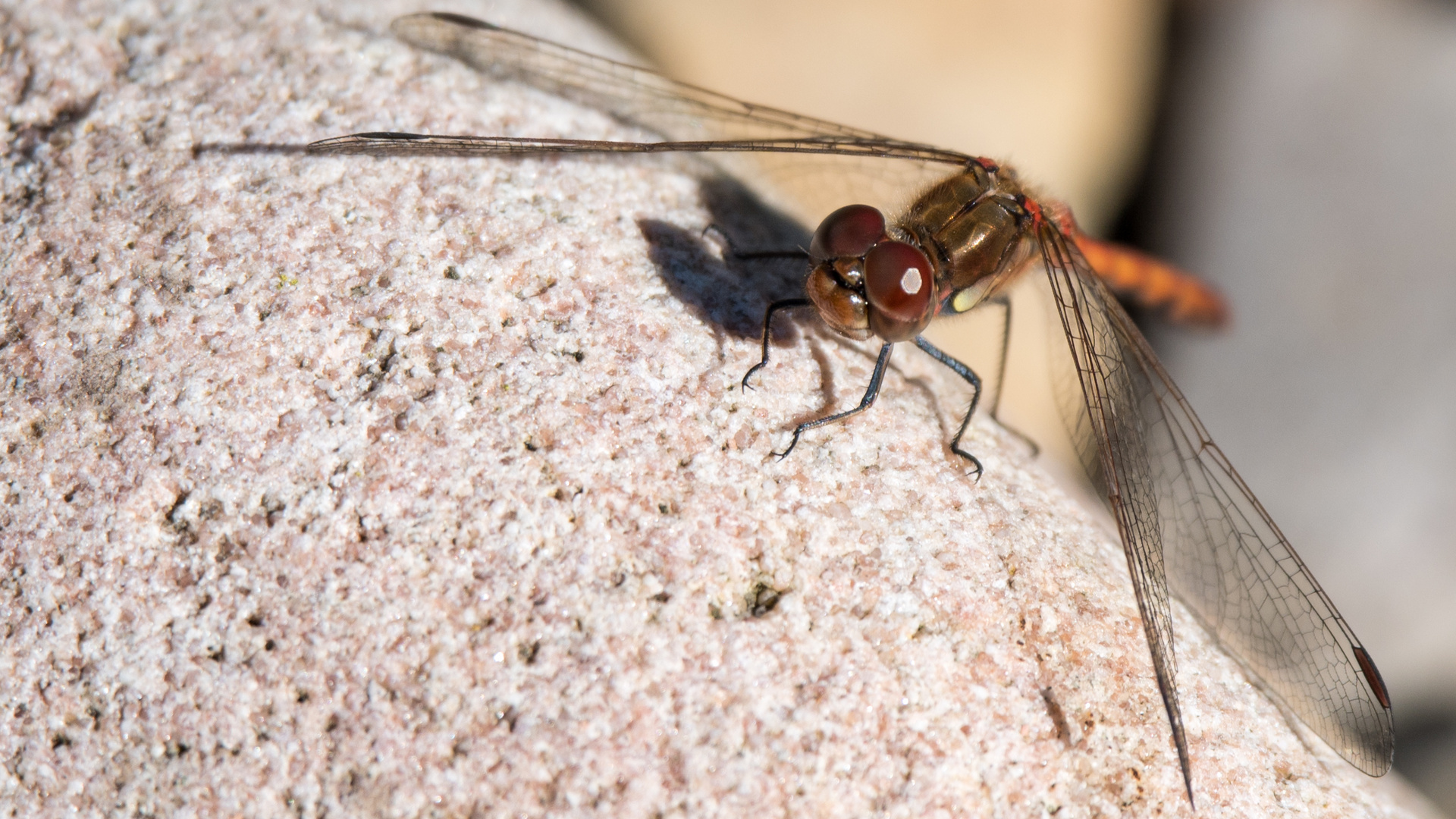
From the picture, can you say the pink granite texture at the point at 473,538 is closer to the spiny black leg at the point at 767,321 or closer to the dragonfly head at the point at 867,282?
the spiny black leg at the point at 767,321

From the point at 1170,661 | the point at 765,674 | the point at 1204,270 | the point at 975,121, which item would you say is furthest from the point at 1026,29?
the point at 765,674

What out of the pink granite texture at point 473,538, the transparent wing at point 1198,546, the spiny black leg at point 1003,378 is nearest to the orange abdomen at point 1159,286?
the spiny black leg at point 1003,378

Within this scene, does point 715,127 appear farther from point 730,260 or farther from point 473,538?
point 473,538

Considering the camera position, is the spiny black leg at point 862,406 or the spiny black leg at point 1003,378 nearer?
the spiny black leg at point 862,406

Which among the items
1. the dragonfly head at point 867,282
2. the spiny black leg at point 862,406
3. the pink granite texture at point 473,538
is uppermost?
the dragonfly head at point 867,282

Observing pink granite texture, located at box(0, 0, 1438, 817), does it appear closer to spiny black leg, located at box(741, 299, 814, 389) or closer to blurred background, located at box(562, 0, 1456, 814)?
spiny black leg, located at box(741, 299, 814, 389)

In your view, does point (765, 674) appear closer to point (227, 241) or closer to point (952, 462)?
point (952, 462)

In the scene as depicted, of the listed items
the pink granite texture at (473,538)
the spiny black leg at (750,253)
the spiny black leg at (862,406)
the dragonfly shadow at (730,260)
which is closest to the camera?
the pink granite texture at (473,538)

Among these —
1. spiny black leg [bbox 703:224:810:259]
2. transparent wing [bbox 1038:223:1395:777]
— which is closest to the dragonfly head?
spiny black leg [bbox 703:224:810:259]
